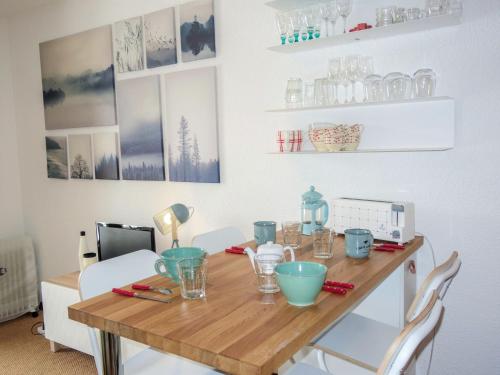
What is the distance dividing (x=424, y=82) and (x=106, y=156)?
2.28 m

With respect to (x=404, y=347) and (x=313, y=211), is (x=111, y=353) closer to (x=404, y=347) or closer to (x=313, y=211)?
(x=404, y=347)

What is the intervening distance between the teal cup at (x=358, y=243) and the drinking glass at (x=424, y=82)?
0.74 m

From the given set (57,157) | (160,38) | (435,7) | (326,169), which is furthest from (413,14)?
(57,157)

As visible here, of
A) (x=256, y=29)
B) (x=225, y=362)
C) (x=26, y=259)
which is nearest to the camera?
(x=225, y=362)

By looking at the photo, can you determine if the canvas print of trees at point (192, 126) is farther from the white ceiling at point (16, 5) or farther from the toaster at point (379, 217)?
the white ceiling at point (16, 5)

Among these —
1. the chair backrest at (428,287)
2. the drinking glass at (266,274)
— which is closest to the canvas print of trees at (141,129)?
the drinking glass at (266,274)

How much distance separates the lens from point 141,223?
317cm

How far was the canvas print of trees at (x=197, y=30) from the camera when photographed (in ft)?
8.73

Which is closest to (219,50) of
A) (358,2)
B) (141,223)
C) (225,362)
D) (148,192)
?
(358,2)

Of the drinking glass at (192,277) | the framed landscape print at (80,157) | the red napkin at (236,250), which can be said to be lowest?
the red napkin at (236,250)

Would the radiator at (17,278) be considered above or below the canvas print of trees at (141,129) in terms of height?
below

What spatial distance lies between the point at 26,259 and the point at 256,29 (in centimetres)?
275

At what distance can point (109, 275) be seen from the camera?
1.69 meters

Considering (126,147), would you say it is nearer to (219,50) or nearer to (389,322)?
(219,50)
